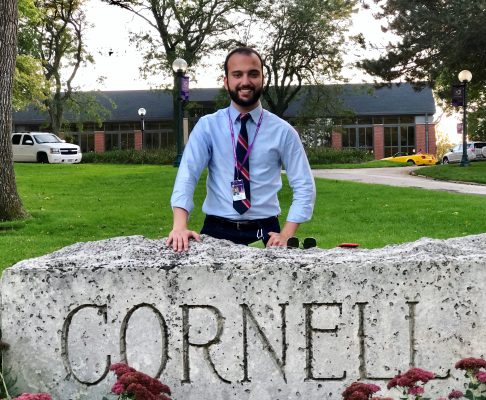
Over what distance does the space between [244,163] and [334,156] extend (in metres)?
37.2

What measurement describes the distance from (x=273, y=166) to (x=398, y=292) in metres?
0.86

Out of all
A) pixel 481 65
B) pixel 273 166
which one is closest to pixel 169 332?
pixel 273 166

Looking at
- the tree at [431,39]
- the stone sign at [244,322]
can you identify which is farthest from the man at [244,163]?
the tree at [431,39]

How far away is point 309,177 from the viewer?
12.7ft

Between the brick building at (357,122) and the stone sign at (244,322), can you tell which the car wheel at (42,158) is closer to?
the brick building at (357,122)

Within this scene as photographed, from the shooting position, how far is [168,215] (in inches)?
560

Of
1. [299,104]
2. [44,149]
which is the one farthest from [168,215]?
[299,104]

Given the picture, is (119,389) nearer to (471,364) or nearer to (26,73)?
(471,364)

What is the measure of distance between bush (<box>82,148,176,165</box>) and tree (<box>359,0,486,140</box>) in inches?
447

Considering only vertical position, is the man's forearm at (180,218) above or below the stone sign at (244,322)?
above

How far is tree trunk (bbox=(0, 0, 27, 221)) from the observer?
12781mm

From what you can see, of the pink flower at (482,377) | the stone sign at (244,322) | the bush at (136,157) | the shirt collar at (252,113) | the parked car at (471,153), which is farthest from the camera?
the parked car at (471,153)

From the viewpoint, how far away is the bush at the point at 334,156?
39906mm

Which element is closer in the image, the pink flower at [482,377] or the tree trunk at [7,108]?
the pink flower at [482,377]
